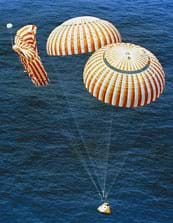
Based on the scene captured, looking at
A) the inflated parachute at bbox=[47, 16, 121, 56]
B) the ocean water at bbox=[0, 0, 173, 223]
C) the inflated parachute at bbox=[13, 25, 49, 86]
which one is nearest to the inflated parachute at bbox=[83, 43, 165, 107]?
the inflated parachute at bbox=[47, 16, 121, 56]

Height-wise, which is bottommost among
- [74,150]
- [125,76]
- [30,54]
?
[74,150]

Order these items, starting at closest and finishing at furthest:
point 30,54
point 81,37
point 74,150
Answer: point 81,37 → point 30,54 → point 74,150

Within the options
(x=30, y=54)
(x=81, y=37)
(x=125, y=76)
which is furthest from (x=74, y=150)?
(x=125, y=76)

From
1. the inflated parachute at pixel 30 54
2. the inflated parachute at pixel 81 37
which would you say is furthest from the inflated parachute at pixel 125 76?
the inflated parachute at pixel 30 54

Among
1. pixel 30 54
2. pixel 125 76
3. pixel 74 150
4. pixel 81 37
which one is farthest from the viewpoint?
pixel 74 150

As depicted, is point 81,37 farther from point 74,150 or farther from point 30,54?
point 74,150

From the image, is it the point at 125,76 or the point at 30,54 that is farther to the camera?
the point at 30,54
